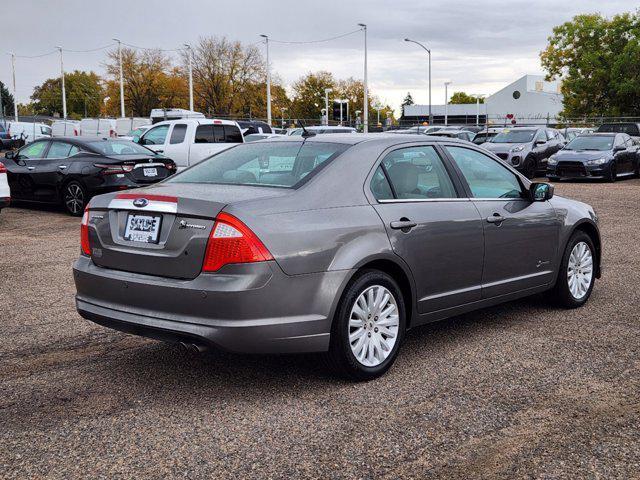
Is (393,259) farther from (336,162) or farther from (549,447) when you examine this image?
(549,447)

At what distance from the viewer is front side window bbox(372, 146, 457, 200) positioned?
5.19 m

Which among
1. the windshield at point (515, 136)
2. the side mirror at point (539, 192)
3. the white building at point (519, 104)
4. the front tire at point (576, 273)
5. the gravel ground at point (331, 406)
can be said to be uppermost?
the white building at point (519, 104)

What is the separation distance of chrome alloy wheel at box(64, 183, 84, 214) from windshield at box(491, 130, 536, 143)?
50.3 feet

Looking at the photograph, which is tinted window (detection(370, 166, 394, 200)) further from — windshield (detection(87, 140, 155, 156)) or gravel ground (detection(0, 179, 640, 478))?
windshield (detection(87, 140, 155, 156))

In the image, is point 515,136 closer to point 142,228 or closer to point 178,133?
point 178,133

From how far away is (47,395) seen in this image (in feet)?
14.8

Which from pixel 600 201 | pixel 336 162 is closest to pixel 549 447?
pixel 336 162

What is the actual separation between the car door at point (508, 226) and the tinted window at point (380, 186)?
86cm

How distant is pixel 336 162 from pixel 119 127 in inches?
1719

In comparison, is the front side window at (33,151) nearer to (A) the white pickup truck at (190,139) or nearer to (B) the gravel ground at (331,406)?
(A) the white pickup truck at (190,139)

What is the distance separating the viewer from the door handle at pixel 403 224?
490cm

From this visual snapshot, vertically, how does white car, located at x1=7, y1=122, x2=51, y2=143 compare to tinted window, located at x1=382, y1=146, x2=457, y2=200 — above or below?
above

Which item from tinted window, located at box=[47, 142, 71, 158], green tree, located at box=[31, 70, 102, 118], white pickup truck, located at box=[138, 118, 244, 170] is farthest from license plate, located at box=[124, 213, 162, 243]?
green tree, located at box=[31, 70, 102, 118]

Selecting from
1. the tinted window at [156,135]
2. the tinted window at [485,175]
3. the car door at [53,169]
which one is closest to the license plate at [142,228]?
the tinted window at [485,175]
